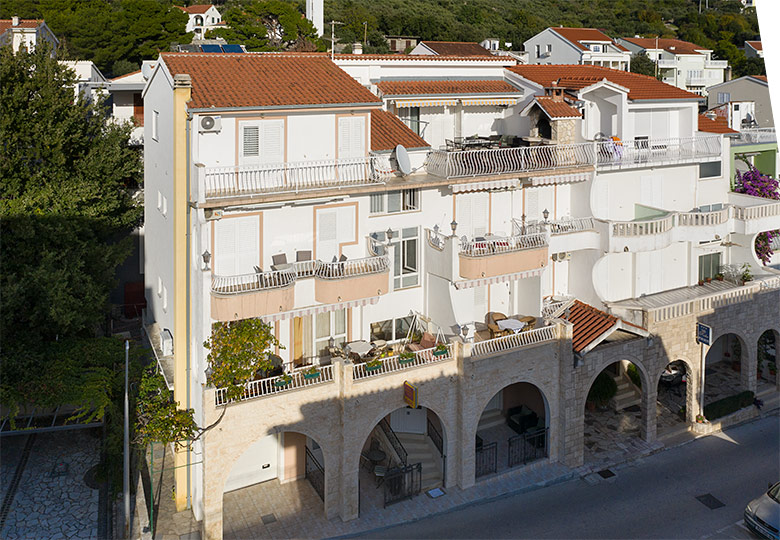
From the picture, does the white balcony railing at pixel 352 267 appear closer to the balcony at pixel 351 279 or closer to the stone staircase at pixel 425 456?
the balcony at pixel 351 279

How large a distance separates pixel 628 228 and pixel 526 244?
496 cm

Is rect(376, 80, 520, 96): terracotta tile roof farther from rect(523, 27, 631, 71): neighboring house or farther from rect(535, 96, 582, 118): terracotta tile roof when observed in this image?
rect(523, 27, 631, 71): neighboring house

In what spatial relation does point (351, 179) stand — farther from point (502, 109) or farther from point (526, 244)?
point (502, 109)

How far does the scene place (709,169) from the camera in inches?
1394

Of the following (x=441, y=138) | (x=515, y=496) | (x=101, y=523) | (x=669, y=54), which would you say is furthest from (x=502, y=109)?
(x=669, y=54)

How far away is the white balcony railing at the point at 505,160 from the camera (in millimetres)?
27141

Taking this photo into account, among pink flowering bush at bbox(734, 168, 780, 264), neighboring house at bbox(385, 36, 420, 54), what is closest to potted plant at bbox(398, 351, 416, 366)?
pink flowering bush at bbox(734, 168, 780, 264)

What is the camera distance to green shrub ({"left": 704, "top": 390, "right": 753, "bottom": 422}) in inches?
1282

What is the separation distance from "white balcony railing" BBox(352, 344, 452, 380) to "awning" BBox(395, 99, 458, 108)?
401 inches

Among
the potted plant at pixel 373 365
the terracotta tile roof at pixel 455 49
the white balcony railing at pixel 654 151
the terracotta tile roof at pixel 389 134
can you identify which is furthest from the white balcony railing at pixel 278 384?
the terracotta tile roof at pixel 455 49

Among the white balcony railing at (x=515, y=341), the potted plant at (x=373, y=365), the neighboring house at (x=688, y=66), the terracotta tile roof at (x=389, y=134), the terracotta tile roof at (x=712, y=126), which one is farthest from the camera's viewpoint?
the neighboring house at (x=688, y=66)

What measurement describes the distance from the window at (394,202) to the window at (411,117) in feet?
16.5

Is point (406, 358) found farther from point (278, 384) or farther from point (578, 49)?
point (578, 49)

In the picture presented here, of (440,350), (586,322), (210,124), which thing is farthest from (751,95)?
(210,124)
